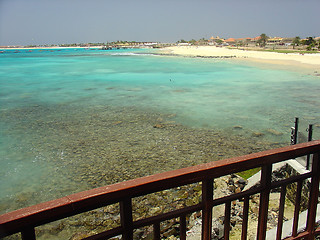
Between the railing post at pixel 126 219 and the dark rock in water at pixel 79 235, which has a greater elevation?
the railing post at pixel 126 219

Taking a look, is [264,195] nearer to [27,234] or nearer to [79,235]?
[27,234]

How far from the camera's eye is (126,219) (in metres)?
1.50

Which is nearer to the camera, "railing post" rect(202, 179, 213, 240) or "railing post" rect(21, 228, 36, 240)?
"railing post" rect(21, 228, 36, 240)

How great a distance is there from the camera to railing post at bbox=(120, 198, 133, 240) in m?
1.45

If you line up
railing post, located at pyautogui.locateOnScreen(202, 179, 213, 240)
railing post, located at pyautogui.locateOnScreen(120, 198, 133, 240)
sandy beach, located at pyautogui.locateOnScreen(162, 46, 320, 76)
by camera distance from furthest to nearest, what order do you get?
sandy beach, located at pyautogui.locateOnScreen(162, 46, 320, 76) < railing post, located at pyautogui.locateOnScreen(202, 179, 213, 240) < railing post, located at pyautogui.locateOnScreen(120, 198, 133, 240)

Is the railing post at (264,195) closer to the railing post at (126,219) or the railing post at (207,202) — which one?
the railing post at (207,202)

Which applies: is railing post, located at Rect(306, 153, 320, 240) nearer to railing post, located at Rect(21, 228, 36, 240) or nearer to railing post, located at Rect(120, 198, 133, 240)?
railing post, located at Rect(120, 198, 133, 240)

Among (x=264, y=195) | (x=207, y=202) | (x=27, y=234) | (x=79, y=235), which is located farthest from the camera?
(x=79, y=235)

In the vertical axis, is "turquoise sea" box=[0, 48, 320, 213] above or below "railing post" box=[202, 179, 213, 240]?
below

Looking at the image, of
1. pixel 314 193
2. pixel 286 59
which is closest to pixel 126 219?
pixel 314 193

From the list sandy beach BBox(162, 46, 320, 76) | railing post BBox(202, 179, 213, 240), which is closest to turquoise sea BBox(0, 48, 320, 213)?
railing post BBox(202, 179, 213, 240)

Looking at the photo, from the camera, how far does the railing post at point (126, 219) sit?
1451mm

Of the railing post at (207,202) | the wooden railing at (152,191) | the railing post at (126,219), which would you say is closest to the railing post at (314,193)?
the wooden railing at (152,191)

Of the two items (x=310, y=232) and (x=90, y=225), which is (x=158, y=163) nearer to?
(x=90, y=225)
